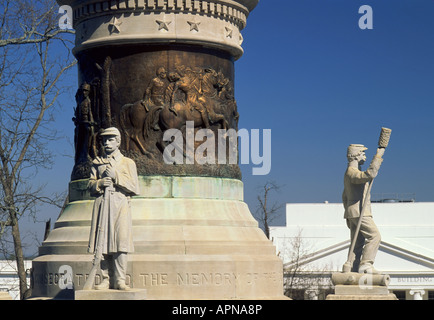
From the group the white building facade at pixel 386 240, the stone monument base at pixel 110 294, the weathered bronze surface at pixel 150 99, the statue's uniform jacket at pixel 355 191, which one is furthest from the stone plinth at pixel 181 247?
the white building facade at pixel 386 240

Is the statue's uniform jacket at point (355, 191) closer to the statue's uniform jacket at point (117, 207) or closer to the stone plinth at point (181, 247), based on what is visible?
the stone plinth at point (181, 247)

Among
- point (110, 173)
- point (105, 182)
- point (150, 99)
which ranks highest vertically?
point (150, 99)

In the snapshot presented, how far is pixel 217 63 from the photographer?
21188 mm

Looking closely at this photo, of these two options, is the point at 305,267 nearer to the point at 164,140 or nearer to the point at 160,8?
the point at 164,140

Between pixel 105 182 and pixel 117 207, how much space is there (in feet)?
1.47

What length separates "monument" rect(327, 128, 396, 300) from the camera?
20.3 metres

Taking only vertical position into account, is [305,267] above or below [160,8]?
below

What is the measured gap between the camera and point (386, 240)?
9525 cm

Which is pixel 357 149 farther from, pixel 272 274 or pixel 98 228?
pixel 98 228

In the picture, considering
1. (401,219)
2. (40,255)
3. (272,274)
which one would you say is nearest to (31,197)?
(40,255)

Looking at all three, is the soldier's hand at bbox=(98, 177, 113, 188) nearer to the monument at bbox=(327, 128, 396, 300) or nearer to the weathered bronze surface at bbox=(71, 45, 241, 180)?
the weathered bronze surface at bbox=(71, 45, 241, 180)

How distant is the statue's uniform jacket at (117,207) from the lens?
16.5 meters

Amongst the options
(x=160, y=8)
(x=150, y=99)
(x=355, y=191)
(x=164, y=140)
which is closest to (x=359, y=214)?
(x=355, y=191)

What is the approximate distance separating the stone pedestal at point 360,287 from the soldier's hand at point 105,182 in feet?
19.1
